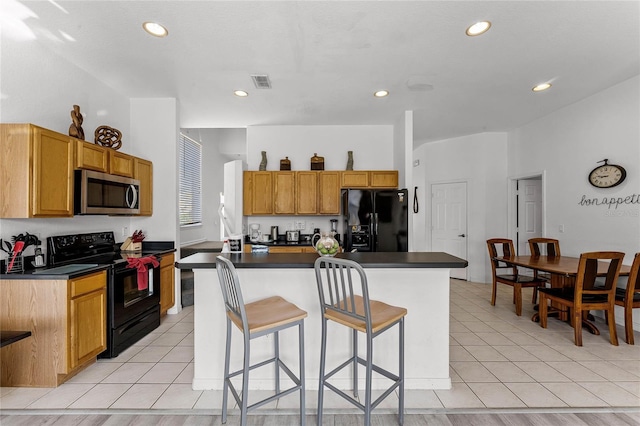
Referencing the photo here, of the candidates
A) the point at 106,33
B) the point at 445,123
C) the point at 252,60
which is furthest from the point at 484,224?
the point at 106,33

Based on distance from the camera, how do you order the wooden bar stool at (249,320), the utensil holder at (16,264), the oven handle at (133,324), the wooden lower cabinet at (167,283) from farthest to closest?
the wooden lower cabinet at (167,283)
the oven handle at (133,324)
the utensil holder at (16,264)
the wooden bar stool at (249,320)

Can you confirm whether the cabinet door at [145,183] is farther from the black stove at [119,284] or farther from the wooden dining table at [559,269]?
the wooden dining table at [559,269]

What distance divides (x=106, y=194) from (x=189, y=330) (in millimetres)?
1713

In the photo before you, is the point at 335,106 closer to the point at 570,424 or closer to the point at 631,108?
the point at 631,108

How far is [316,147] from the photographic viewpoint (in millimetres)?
5184

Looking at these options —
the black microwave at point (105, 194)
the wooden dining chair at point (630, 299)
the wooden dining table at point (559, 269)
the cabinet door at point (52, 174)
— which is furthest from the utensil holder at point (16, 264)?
the wooden dining chair at point (630, 299)

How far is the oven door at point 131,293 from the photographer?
270 centimetres

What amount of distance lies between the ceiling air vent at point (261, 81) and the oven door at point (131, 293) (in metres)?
2.35

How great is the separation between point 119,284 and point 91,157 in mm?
1257

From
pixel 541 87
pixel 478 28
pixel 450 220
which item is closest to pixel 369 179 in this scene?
pixel 450 220

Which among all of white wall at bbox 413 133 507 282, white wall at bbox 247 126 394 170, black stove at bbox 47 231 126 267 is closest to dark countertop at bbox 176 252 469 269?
black stove at bbox 47 231 126 267

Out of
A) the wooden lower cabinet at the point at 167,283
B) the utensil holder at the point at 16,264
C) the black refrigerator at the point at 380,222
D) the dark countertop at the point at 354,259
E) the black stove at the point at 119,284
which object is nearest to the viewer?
the dark countertop at the point at 354,259

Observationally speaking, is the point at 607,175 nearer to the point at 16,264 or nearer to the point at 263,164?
the point at 263,164

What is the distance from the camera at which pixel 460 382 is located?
7.59 feet
